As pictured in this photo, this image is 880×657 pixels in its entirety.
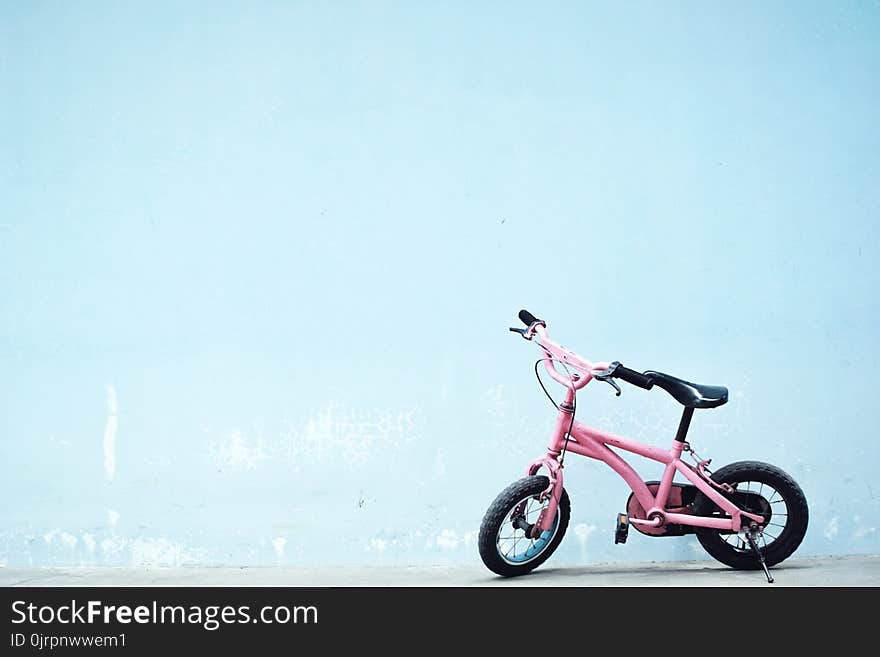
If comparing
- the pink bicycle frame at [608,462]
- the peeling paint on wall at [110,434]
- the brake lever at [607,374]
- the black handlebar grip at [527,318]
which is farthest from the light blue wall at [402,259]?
the brake lever at [607,374]

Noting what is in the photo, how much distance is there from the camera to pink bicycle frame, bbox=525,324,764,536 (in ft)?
11.7

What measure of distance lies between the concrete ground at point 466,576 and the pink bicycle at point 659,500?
11 cm

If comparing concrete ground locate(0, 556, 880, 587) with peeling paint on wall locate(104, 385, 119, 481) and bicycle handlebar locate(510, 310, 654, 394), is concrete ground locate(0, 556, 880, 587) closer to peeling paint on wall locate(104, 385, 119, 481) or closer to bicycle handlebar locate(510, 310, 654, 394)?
peeling paint on wall locate(104, 385, 119, 481)

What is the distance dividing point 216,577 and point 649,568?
1838 millimetres

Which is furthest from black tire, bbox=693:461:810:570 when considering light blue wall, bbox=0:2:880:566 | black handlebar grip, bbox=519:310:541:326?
black handlebar grip, bbox=519:310:541:326

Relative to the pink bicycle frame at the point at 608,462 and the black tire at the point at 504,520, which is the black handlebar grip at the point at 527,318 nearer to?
the pink bicycle frame at the point at 608,462

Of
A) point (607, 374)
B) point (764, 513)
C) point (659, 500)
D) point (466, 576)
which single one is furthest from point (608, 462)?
point (466, 576)

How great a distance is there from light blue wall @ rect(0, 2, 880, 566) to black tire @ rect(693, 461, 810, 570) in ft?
1.24

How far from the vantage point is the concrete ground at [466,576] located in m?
3.49

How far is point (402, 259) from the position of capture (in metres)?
4.24

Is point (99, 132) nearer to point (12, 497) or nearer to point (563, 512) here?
point (12, 497)

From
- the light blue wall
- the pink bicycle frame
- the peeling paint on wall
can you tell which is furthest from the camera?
the peeling paint on wall

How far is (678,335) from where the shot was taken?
4.12 metres

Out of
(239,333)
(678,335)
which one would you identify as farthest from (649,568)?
(239,333)
